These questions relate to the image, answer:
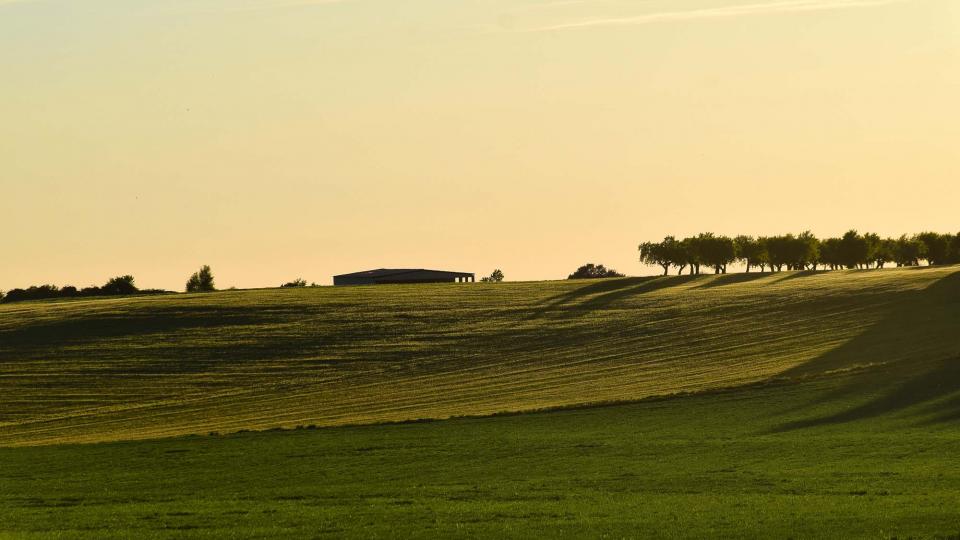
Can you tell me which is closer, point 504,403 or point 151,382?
point 504,403

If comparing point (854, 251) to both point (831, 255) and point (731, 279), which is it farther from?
point (731, 279)

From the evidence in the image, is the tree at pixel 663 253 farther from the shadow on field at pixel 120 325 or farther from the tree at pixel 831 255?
the shadow on field at pixel 120 325

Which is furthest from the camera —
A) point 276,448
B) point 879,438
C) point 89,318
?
point 89,318

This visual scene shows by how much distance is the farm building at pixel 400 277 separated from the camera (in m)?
144

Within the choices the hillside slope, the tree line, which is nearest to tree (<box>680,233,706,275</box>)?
the tree line

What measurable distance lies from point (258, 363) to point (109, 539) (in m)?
48.0

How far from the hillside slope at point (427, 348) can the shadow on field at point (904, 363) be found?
27cm

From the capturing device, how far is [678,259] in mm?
134625

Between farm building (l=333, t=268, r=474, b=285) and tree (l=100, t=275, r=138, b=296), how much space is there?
2341 centimetres

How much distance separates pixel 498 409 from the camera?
2259 inches

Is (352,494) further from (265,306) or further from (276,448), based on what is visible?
(265,306)

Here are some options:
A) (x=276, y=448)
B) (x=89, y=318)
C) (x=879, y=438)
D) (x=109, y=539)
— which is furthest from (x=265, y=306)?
(x=109, y=539)

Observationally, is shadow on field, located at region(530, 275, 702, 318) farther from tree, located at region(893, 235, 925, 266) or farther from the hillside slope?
tree, located at region(893, 235, 925, 266)

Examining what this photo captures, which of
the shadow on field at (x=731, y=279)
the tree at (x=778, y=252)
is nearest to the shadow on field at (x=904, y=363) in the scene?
the shadow on field at (x=731, y=279)
